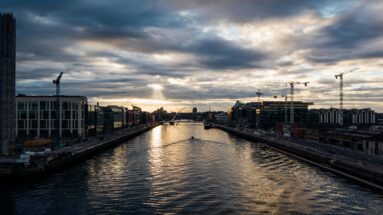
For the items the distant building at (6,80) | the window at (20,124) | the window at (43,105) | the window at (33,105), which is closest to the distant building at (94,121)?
the window at (43,105)

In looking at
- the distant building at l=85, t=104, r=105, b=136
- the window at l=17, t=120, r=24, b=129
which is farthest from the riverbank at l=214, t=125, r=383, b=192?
the window at l=17, t=120, r=24, b=129

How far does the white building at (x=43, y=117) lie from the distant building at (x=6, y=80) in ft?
151

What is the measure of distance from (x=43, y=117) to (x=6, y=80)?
48770mm

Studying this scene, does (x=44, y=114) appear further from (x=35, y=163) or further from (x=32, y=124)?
(x=35, y=163)

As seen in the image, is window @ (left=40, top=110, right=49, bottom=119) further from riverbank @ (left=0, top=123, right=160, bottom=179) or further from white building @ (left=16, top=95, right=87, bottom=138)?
riverbank @ (left=0, top=123, right=160, bottom=179)

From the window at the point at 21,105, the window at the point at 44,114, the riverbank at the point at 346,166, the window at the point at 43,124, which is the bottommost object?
the riverbank at the point at 346,166

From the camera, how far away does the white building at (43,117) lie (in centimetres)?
11812

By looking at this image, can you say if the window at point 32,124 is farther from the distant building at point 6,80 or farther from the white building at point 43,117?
the distant building at point 6,80

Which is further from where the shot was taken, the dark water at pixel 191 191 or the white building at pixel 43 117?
the white building at pixel 43 117

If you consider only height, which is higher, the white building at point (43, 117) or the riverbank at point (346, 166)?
the white building at point (43, 117)

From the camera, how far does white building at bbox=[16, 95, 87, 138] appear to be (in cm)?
11812

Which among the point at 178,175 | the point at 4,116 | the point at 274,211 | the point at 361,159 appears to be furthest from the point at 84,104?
the point at 274,211

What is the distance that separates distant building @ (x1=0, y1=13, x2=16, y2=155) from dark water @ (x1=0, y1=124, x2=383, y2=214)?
14.8 meters

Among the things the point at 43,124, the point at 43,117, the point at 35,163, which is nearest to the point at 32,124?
the point at 43,124
